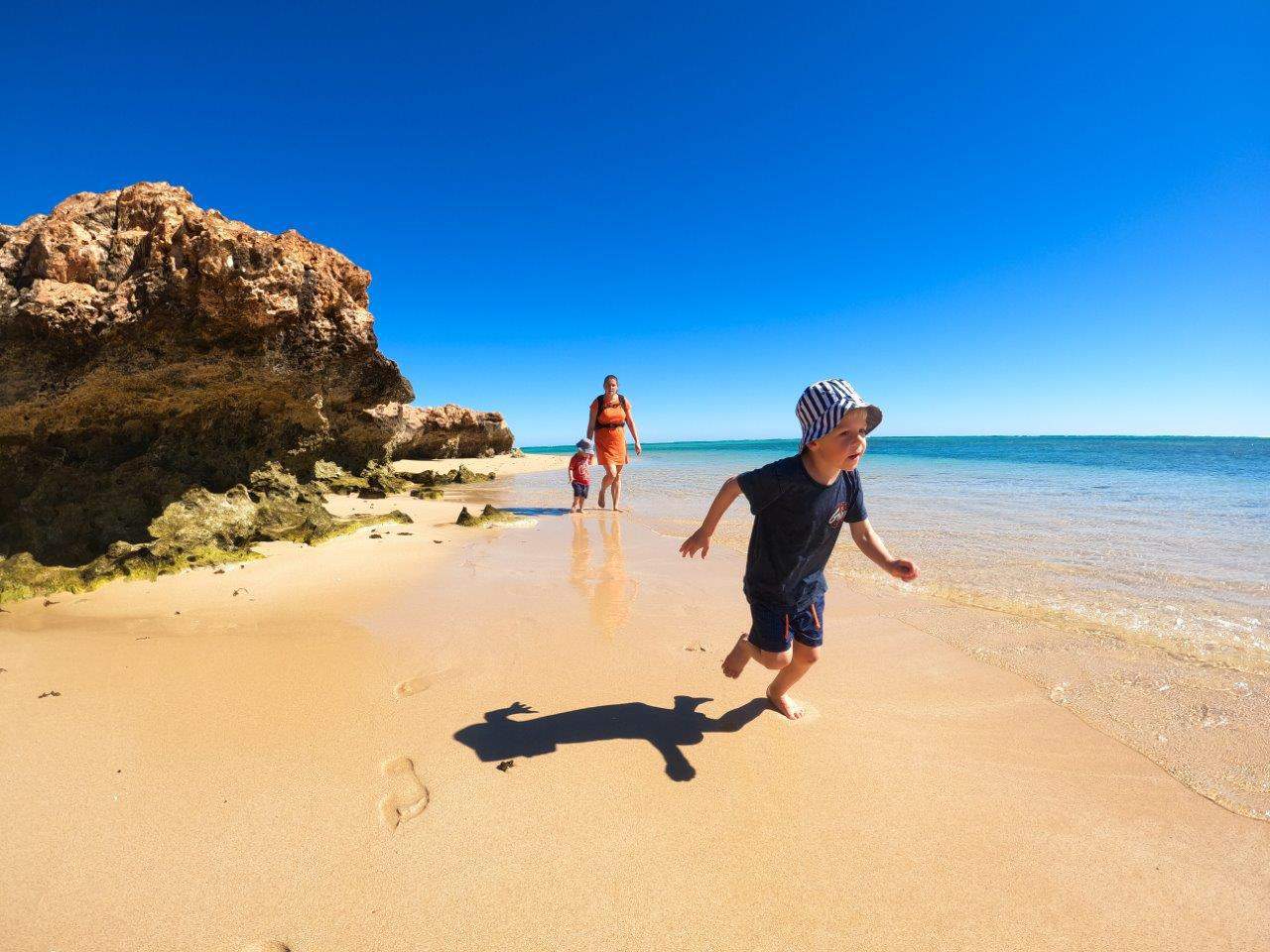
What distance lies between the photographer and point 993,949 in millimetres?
1391

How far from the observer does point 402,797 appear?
1869 mm

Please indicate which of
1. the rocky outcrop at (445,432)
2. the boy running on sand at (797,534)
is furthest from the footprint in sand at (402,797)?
the rocky outcrop at (445,432)

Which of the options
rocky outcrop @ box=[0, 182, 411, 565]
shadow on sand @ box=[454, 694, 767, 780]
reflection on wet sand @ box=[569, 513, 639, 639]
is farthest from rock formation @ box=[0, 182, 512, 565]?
shadow on sand @ box=[454, 694, 767, 780]

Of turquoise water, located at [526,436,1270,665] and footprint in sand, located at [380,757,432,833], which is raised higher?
turquoise water, located at [526,436,1270,665]

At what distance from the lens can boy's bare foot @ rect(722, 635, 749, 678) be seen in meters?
2.62

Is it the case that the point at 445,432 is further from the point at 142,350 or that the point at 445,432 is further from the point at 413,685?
the point at 413,685

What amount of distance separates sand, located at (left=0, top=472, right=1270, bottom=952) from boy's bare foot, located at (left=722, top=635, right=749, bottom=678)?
0.13 metres

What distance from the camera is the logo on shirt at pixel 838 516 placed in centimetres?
250

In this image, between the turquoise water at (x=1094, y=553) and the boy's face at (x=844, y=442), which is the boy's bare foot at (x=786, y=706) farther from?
the turquoise water at (x=1094, y=553)

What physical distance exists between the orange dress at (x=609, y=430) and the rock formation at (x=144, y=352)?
352 cm

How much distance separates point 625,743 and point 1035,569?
450 centimetres

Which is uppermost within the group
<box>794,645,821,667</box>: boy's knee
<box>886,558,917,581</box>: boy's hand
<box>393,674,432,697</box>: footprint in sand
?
<box>886,558,917,581</box>: boy's hand

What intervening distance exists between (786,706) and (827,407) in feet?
4.40

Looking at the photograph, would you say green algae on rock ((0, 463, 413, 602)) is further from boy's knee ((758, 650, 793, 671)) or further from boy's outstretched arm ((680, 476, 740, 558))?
boy's knee ((758, 650, 793, 671))
